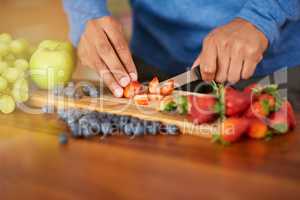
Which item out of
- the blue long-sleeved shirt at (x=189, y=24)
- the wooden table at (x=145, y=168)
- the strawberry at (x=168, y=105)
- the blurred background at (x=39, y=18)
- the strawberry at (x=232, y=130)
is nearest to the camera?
the wooden table at (x=145, y=168)

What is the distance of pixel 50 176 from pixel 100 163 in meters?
0.09

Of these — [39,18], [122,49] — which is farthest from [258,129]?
[39,18]

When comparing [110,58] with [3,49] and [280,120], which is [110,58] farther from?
[280,120]

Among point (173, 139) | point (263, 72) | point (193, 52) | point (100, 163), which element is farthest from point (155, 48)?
point (100, 163)

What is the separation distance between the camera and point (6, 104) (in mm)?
1058

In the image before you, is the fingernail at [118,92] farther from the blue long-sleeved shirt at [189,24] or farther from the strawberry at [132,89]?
the blue long-sleeved shirt at [189,24]

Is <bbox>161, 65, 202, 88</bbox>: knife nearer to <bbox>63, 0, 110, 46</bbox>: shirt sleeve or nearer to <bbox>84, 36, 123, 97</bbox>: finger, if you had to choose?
<bbox>84, 36, 123, 97</bbox>: finger

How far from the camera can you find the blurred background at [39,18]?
99.3 inches

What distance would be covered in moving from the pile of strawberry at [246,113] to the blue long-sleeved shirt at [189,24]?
24cm

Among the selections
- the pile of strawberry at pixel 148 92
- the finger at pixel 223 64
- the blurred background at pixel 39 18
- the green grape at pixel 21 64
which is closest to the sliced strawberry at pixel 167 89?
the pile of strawberry at pixel 148 92

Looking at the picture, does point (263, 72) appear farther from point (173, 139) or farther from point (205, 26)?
point (173, 139)

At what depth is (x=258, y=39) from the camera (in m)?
1.07

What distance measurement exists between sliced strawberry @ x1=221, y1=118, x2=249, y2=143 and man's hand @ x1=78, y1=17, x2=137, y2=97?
31 cm

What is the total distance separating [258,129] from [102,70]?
1.42ft
